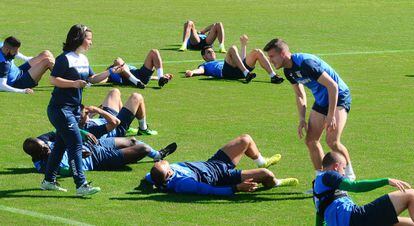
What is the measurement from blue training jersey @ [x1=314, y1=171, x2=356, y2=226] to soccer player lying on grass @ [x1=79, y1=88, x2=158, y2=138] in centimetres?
543

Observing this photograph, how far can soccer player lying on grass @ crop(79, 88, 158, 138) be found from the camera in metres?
16.2

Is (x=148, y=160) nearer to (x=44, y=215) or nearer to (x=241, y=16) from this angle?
(x=44, y=215)

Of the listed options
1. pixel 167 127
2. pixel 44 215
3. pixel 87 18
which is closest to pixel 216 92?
pixel 167 127

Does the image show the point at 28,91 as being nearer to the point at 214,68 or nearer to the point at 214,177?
the point at 214,68

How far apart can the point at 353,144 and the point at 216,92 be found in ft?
20.1

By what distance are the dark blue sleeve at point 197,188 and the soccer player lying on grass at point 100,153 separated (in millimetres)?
1593

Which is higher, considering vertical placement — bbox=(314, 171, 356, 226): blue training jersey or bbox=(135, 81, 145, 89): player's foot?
bbox=(314, 171, 356, 226): blue training jersey

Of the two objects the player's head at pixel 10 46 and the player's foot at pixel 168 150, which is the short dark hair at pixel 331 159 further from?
the player's head at pixel 10 46

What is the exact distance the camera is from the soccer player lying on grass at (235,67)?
24172 millimetres

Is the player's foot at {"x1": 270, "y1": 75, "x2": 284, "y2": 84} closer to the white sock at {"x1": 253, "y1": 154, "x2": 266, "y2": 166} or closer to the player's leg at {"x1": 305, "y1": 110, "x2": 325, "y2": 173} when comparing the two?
the white sock at {"x1": 253, "y1": 154, "x2": 266, "y2": 166}

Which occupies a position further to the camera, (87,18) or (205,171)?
(87,18)

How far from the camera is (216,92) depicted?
23.0 meters

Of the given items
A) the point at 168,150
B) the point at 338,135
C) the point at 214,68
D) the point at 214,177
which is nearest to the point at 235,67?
the point at 214,68

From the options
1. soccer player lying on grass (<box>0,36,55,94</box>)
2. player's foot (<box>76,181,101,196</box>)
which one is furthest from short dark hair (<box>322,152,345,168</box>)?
soccer player lying on grass (<box>0,36,55,94</box>)
